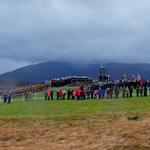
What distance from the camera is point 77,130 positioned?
2758 cm

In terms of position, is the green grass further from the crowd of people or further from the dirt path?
the crowd of people

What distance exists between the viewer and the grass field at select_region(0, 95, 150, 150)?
74.9ft

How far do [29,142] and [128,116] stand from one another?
9383 mm

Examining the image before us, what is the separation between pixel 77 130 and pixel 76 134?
4.72ft

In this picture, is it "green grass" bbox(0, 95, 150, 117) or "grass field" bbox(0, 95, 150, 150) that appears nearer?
"grass field" bbox(0, 95, 150, 150)

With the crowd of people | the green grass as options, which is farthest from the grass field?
the crowd of people

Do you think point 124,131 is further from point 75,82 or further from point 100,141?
point 75,82

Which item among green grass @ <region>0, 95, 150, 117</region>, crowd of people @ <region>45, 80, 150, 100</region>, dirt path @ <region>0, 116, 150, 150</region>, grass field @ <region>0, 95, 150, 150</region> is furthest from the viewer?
crowd of people @ <region>45, 80, 150, 100</region>

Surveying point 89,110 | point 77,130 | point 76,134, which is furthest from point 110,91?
point 76,134

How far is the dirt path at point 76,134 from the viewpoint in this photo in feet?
74.1

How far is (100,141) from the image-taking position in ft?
77.4

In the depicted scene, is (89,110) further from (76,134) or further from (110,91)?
(110,91)

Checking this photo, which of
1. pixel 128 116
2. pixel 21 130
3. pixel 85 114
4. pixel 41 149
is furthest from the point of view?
pixel 85 114

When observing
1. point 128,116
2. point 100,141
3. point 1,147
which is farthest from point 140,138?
point 128,116
